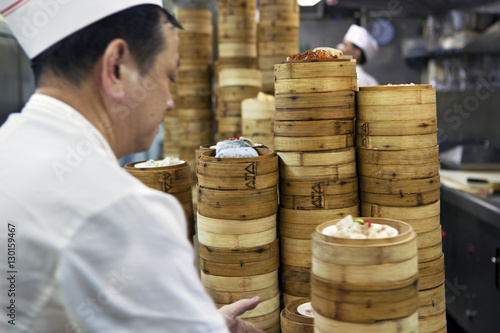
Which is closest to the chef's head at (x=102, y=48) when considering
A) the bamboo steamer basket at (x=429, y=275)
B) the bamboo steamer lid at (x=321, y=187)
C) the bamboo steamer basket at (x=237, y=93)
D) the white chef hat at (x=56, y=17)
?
the white chef hat at (x=56, y=17)

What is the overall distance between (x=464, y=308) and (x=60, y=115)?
13.8ft

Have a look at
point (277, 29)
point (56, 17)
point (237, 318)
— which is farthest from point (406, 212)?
point (277, 29)

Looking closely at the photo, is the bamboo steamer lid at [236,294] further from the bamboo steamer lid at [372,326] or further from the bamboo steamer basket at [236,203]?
the bamboo steamer lid at [372,326]

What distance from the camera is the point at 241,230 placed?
2277 mm

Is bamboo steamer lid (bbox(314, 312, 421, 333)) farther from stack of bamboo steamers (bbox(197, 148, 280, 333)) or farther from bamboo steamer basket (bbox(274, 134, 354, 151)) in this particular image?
bamboo steamer basket (bbox(274, 134, 354, 151))

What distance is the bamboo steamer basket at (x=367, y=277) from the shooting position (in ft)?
4.91

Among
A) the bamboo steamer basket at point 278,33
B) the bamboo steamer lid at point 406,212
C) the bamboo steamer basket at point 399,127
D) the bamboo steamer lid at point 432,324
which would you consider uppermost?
the bamboo steamer basket at point 278,33

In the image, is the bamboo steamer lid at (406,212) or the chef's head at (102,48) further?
the bamboo steamer lid at (406,212)

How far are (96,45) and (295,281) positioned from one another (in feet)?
5.09

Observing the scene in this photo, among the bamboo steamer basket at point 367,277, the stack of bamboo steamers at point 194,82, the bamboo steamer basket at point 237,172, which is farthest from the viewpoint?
the stack of bamboo steamers at point 194,82

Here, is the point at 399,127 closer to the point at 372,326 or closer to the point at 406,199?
the point at 406,199

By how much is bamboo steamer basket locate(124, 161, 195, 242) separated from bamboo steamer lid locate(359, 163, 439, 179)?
3.11 ft

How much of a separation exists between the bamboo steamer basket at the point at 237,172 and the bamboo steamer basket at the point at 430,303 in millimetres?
858

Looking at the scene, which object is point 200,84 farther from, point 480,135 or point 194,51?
point 480,135
